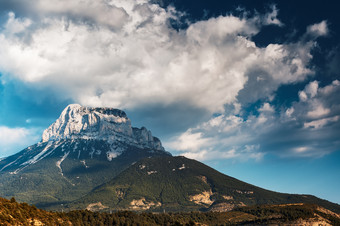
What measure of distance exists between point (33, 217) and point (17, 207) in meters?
8.48

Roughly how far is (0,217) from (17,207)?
3113 cm

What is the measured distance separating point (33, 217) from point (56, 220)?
954 inches

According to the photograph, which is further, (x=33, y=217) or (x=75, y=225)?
(x=75, y=225)

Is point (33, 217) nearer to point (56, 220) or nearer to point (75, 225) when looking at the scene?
point (56, 220)

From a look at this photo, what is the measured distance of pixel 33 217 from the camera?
513 feet

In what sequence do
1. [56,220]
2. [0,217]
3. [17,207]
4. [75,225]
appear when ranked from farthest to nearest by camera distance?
[75,225]
[56,220]
[17,207]
[0,217]

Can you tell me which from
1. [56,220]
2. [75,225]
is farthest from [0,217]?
[75,225]

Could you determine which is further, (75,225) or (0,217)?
(75,225)

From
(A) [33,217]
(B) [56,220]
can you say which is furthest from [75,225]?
(A) [33,217]

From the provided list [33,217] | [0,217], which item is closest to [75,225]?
[33,217]

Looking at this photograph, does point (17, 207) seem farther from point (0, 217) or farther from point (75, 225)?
point (75, 225)

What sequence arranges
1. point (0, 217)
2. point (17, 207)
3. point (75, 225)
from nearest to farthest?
1. point (0, 217)
2. point (17, 207)
3. point (75, 225)

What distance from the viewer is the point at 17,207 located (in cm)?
15412

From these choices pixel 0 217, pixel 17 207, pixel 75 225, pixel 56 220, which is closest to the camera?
pixel 0 217
